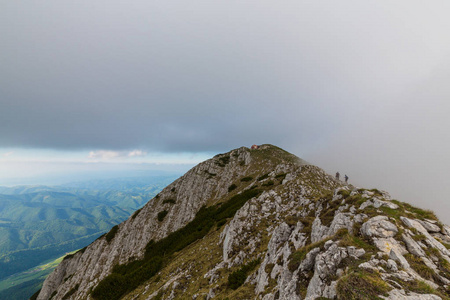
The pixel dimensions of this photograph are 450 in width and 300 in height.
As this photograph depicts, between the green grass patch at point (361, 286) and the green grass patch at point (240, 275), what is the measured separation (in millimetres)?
12680

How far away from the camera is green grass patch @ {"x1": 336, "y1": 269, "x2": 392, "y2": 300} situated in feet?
23.9

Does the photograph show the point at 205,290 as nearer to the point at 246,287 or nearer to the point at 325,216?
the point at 246,287

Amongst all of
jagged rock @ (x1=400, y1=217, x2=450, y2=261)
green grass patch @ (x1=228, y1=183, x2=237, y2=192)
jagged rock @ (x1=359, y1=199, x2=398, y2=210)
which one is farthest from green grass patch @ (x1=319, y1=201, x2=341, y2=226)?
green grass patch @ (x1=228, y1=183, x2=237, y2=192)

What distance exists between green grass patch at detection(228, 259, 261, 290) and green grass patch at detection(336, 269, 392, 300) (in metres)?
12.7

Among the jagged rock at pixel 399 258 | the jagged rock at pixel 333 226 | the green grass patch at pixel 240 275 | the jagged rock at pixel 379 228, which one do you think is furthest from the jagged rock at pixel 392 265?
the green grass patch at pixel 240 275

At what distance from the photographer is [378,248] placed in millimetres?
9875

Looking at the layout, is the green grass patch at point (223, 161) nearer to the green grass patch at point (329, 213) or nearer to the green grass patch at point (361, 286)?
the green grass patch at point (329, 213)

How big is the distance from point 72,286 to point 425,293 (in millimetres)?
85020

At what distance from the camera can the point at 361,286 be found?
7.57 metres

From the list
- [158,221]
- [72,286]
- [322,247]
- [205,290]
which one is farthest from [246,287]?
[72,286]

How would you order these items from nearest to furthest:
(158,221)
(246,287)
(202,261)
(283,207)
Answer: (246,287) < (202,261) < (283,207) < (158,221)

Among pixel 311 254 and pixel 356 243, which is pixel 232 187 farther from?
pixel 356 243

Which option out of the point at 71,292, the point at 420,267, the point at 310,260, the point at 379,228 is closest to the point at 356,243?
the point at 379,228

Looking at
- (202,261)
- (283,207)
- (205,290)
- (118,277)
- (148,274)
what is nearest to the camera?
(205,290)
